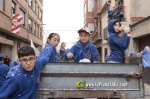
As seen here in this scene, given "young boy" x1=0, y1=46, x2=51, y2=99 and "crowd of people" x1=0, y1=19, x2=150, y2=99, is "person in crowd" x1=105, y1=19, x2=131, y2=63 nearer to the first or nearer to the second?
"crowd of people" x1=0, y1=19, x2=150, y2=99

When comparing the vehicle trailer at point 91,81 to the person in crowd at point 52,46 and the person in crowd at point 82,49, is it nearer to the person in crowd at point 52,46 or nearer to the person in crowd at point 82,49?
the person in crowd at point 52,46

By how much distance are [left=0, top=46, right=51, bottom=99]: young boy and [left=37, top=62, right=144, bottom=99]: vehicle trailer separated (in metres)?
0.57

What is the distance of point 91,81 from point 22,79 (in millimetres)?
1155

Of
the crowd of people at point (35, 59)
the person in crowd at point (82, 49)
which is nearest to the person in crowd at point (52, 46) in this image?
the crowd of people at point (35, 59)

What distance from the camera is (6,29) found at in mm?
19328

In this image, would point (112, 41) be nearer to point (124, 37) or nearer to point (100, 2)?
point (124, 37)

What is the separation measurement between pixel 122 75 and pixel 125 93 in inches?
11.3

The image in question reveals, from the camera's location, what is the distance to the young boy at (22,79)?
2969 millimetres

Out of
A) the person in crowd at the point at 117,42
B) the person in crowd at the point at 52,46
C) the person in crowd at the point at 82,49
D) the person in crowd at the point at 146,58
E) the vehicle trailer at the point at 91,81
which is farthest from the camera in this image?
the person in crowd at the point at 82,49

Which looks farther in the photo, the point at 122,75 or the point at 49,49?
the point at 49,49

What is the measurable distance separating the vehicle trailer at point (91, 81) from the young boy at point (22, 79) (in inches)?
22.3

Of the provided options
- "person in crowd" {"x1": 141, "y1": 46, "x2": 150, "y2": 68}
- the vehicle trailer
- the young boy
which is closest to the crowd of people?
the young boy

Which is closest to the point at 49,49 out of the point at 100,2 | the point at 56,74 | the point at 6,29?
the point at 56,74

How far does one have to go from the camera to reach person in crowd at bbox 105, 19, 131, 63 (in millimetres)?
4898
